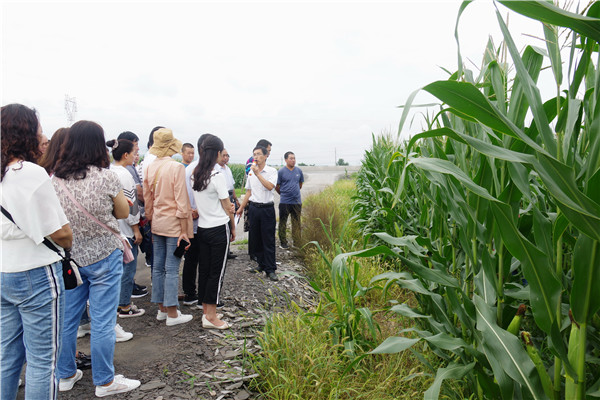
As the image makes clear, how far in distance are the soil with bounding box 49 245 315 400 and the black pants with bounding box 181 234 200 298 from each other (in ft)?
0.67

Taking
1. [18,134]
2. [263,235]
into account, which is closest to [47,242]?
[18,134]

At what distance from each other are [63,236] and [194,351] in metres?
1.67

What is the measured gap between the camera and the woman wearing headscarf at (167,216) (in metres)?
3.90

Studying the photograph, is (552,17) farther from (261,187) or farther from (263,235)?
(261,187)

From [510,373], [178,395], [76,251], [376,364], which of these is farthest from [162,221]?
[510,373]

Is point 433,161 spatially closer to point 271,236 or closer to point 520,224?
point 520,224

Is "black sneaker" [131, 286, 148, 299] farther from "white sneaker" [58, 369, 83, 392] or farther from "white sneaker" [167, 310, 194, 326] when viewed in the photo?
"white sneaker" [58, 369, 83, 392]

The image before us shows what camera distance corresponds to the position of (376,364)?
9.67 feet

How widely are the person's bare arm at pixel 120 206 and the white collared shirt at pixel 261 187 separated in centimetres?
275

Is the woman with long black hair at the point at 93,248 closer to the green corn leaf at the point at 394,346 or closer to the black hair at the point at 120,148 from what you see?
the black hair at the point at 120,148

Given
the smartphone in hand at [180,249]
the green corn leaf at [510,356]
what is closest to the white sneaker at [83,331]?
the smartphone in hand at [180,249]

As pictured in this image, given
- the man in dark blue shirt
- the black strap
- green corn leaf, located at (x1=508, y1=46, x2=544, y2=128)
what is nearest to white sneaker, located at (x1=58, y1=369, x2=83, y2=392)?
the black strap

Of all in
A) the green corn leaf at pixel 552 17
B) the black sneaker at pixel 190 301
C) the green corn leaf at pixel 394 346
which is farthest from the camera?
the black sneaker at pixel 190 301

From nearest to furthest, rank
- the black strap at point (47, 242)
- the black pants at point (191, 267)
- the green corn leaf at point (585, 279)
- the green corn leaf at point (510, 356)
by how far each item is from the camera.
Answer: the green corn leaf at point (585, 279), the green corn leaf at point (510, 356), the black strap at point (47, 242), the black pants at point (191, 267)
